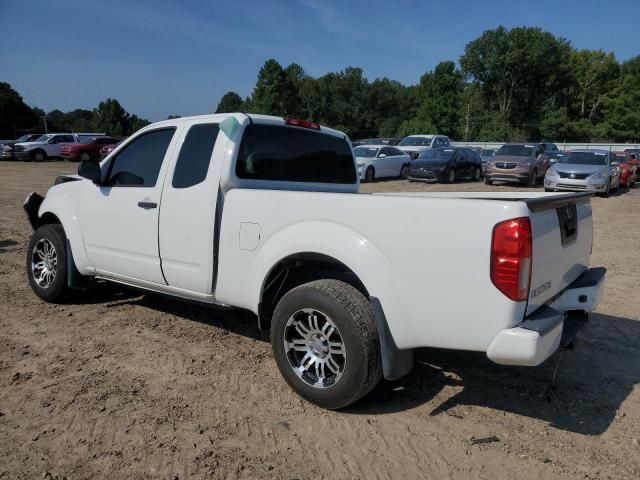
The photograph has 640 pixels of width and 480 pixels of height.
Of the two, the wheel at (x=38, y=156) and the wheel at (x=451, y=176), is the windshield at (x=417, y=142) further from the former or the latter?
the wheel at (x=38, y=156)

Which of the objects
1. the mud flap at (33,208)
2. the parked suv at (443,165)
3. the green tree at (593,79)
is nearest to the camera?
the mud flap at (33,208)

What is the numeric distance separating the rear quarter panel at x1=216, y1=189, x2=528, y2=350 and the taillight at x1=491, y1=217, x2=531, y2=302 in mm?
35

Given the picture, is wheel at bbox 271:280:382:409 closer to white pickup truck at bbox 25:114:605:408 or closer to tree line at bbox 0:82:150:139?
white pickup truck at bbox 25:114:605:408

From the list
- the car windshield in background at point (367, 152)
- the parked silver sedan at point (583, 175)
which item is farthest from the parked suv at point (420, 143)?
the parked silver sedan at point (583, 175)

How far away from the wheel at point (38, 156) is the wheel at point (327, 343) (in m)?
35.5

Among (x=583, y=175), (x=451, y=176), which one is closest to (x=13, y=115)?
(x=451, y=176)

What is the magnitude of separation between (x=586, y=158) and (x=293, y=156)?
17.4 meters

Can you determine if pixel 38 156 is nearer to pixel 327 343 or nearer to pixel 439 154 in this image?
pixel 439 154

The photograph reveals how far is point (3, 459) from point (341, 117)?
89.5m

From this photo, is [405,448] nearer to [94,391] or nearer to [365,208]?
[365,208]

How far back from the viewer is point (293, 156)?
14.7 feet

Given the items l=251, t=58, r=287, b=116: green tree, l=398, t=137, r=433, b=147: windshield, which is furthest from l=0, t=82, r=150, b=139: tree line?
l=398, t=137, r=433, b=147: windshield

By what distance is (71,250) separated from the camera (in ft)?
16.7

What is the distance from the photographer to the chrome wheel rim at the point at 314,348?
131 inches
